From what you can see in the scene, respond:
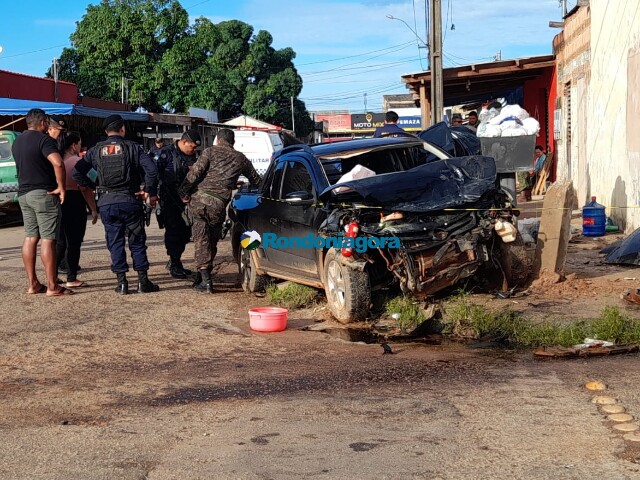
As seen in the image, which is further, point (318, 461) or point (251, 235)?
point (251, 235)

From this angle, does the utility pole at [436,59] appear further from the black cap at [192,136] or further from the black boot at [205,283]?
the black boot at [205,283]

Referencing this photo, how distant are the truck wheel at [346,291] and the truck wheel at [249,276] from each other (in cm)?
205

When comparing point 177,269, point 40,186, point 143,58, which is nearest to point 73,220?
point 40,186

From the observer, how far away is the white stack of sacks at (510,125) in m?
15.5

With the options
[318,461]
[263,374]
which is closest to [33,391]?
[263,374]

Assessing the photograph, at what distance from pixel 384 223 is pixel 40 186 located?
4.20 m

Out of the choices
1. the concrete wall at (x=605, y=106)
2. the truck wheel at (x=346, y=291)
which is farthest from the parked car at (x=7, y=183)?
the truck wheel at (x=346, y=291)

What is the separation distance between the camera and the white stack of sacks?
15.5 m

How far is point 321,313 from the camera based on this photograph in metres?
9.09

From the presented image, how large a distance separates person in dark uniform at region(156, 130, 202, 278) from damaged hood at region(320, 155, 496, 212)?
3.22 meters

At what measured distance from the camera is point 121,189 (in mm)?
10328

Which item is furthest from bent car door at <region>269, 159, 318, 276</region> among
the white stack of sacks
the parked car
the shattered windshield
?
the parked car

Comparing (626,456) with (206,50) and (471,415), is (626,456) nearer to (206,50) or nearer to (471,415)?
(471,415)

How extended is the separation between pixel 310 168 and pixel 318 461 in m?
4.95
